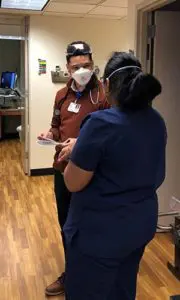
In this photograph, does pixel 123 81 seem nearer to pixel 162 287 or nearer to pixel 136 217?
pixel 136 217

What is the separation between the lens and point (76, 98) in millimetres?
2119

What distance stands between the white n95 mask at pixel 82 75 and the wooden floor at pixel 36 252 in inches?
54.9

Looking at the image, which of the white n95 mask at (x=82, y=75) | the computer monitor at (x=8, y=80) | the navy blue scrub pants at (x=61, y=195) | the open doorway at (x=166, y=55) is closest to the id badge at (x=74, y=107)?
the white n95 mask at (x=82, y=75)

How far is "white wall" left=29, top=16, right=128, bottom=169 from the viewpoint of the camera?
4.80m

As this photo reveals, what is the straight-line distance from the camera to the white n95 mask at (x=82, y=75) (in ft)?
6.61

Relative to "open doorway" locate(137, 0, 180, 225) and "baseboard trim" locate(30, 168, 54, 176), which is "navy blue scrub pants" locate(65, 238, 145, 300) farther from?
"baseboard trim" locate(30, 168, 54, 176)

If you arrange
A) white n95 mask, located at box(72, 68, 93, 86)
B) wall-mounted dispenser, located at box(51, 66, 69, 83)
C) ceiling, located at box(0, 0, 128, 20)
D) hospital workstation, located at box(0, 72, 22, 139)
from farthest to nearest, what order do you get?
hospital workstation, located at box(0, 72, 22, 139) → wall-mounted dispenser, located at box(51, 66, 69, 83) → ceiling, located at box(0, 0, 128, 20) → white n95 mask, located at box(72, 68, 93, 86)

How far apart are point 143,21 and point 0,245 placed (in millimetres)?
2215

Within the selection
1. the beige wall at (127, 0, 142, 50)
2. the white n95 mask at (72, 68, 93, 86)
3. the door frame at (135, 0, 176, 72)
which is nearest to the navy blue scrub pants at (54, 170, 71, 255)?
the white n95 mask at (72, 68, 93, 86)

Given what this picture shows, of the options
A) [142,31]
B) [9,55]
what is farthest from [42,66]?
[9,55]

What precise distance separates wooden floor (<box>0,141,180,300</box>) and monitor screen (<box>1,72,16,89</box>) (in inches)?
141

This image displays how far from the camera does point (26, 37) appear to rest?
4746 millimetres

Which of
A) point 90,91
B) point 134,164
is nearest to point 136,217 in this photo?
point 134,164

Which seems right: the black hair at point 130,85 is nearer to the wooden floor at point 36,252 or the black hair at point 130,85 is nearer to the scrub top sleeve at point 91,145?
the scrub top sleeve at point 91,145
